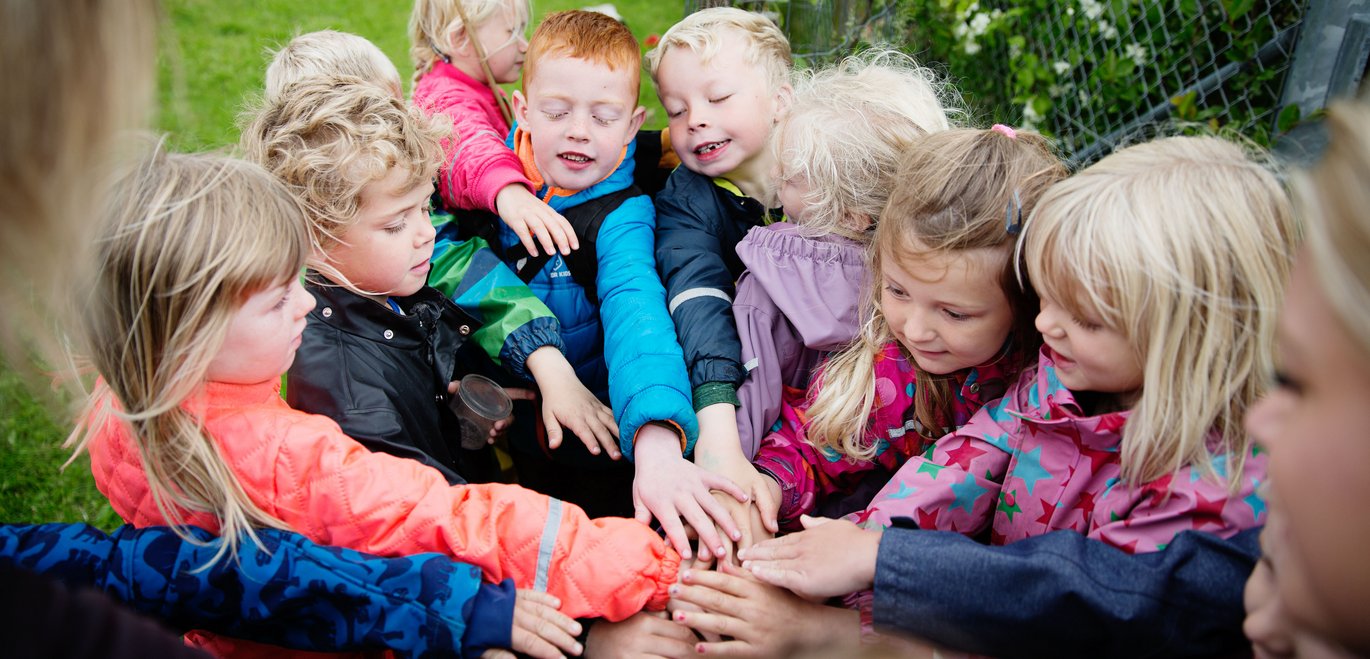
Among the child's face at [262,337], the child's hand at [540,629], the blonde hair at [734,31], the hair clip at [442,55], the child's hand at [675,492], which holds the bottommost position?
the child's hand at [540,629]

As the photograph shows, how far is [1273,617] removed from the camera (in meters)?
1.28

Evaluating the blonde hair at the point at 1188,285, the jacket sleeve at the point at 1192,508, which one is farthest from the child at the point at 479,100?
the jacket sleeve at the point at 1192,508

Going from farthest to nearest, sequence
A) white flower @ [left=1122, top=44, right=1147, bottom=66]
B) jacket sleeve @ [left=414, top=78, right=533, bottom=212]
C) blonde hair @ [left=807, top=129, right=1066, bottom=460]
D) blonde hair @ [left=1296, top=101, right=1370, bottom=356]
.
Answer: white flower @ [left=1122, top=44, right=1147, bottom=66]
jacket sleeve @ [left=414, top=78, right=533, bottom=212]
blonde hair @ [left=807, top=129, right=1066, bottom=460]
blonde hair @ [left=1296, top=101, right=1370, bottom=356]

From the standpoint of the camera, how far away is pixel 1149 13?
14.8 ft

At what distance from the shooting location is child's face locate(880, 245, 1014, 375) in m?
1.92

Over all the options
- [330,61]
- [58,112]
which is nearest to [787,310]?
[58,112]

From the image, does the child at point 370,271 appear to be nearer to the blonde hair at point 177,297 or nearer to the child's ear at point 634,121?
the blonde hair at point 177,297

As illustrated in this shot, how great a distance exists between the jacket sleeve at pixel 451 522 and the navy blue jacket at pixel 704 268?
53cm

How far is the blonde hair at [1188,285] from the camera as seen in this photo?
159 cm

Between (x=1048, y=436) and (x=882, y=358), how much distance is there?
448mm

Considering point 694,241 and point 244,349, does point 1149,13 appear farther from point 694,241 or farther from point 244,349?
point 244,349

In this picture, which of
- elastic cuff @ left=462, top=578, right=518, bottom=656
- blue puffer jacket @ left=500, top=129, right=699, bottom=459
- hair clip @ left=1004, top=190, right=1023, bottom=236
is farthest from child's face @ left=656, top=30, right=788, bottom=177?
elastic cuff @ left=462, top=578, right=518, bottom=656

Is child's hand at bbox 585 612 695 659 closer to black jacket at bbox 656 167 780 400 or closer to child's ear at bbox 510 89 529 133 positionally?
black jacket at bbox 656 167 780 400

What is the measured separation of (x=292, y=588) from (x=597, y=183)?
5.13ft
